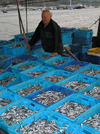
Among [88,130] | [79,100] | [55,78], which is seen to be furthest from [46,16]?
[88,130]

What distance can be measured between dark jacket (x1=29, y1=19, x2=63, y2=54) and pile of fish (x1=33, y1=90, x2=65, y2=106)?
1.91m

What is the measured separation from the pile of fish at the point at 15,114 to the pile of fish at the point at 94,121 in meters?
0.76

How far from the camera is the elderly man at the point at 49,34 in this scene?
14.8ft

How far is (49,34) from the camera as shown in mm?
4770

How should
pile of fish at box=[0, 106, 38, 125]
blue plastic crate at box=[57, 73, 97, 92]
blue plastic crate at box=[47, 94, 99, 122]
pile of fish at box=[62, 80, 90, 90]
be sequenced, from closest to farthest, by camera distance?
1. pile of fish at box=[0, 106, 38, 125]
2. blue plastic crate at box=[47, 94, 99, 122]
3. pile of fish at box=[62, 80, 90, 90]
4. blue plastic crate at box=[57, 73, 97, 92]

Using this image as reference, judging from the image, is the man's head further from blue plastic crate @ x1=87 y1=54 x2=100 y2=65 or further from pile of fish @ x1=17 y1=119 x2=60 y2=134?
pile of fish @ x1=17 y1=119 x2=60 y2=134

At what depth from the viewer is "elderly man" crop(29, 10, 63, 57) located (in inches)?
178

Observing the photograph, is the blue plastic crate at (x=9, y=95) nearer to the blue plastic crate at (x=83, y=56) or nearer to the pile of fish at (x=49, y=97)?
the pile of fish at (x=49, y=97)

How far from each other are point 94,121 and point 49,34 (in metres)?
3.03

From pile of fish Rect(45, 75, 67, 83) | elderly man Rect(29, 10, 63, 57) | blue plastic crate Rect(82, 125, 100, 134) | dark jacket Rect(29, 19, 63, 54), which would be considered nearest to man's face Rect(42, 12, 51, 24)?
elderly man Rect(29, 10, 63, 57)

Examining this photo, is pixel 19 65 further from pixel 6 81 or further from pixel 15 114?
pixel 15 114

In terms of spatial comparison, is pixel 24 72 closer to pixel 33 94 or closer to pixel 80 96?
pixel 33 94

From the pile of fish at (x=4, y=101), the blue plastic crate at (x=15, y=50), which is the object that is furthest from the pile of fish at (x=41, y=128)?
the blue plastic crate at (x=15, y=50)

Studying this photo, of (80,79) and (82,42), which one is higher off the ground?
(82,42)
